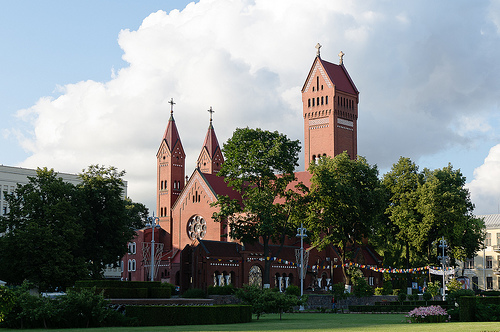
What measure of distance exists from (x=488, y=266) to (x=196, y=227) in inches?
1791

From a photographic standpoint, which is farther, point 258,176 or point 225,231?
point 225,231

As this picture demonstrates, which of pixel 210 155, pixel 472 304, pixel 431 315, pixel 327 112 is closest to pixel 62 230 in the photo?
pixel 431 315

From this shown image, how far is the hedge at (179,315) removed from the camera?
31.5 m

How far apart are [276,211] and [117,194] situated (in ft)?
49.6

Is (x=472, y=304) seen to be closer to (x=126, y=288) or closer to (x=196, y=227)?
(x=126, y=288)

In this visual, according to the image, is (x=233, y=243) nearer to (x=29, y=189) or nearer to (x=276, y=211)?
(x=276, y=211)

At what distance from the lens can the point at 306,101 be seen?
3600 inches

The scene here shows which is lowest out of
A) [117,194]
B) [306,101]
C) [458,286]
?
[458,286]

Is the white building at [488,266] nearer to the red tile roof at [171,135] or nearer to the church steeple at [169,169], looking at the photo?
the church steeple at [169,169]

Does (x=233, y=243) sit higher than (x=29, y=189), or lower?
lower

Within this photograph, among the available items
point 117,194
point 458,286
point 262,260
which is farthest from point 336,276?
point 117,194

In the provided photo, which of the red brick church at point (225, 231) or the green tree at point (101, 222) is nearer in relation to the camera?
the green tree at point (101, 222)

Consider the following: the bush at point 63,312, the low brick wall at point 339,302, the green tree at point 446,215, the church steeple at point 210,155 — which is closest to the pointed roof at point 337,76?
the green tree at point 446,215

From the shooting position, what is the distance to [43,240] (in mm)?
49656
